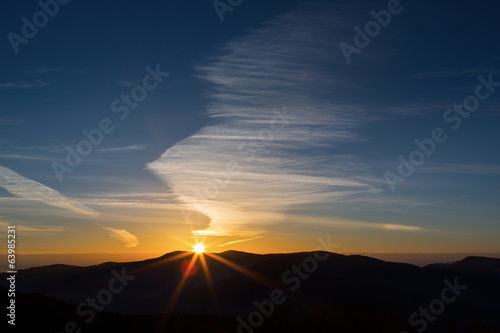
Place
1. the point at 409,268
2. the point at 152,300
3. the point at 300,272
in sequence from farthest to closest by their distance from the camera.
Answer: the point at 409,268
the point at 300,272
the point at 152,300

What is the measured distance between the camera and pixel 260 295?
69.4 metres

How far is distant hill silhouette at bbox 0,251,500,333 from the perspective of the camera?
920 inches

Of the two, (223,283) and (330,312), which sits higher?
(223,283)

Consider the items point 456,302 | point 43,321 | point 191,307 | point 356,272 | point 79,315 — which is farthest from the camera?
point 356,272

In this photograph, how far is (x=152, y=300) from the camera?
75.1m

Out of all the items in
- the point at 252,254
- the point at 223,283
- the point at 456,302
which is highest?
the point at 252,254

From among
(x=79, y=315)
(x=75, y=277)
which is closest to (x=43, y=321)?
(x=79, y=315)

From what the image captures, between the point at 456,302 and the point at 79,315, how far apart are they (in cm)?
7960

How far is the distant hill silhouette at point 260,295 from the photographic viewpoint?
76.6 ft

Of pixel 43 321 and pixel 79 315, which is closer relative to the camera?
pixel 43 321

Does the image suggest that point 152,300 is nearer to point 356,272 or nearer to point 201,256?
point 201,256

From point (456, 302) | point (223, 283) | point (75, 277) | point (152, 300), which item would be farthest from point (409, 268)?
point (75, 277)

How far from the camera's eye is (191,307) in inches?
2618

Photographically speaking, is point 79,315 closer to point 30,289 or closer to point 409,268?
point 30,289
